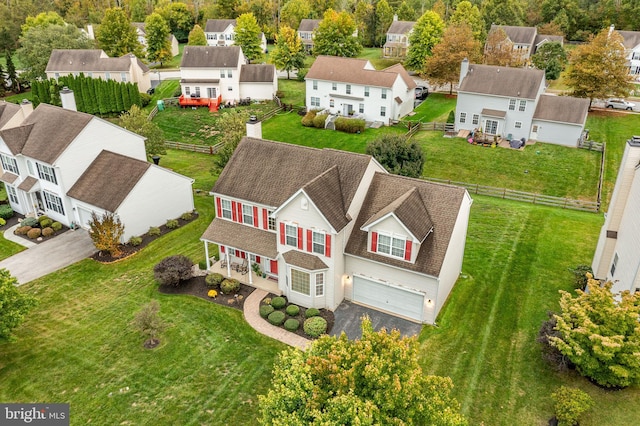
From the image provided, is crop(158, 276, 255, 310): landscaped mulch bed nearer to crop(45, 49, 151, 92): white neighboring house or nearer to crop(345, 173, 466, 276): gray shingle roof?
crop(345, 173, 466, 276): gray shingle roof

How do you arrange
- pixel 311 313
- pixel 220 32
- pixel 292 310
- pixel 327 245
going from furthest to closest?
pixel 220 32
pixel 292 310
pixel 311 313
pixel 327 245

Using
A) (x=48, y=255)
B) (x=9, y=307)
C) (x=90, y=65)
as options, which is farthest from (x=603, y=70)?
(x=90, y=65)

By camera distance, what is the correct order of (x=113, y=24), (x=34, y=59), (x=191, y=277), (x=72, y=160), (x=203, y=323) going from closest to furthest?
(x=203, y=323), (x=191, y=277), (x=72, y=160), (x=34, y=59), (x=113, y=24)

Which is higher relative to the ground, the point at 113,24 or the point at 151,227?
the point at 113,24

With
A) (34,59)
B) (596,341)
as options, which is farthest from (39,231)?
(34,59)

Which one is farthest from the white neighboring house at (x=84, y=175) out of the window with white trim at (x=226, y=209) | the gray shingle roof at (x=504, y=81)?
the gray shingle roof at (x=504, y=81)

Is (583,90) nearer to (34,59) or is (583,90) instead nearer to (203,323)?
(203,323)

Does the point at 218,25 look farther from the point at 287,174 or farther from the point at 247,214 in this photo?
the point at 287,174
